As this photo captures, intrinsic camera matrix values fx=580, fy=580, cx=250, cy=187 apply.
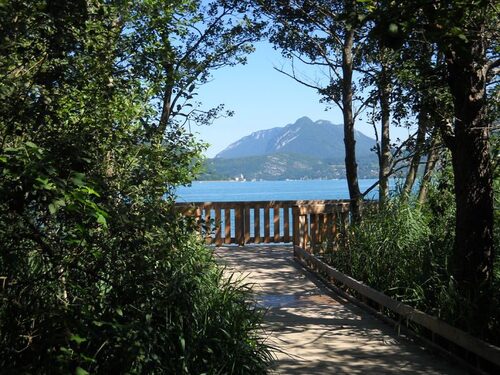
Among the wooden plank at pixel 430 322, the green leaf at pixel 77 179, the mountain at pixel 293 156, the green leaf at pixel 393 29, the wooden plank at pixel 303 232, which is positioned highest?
the mountain at pixel 293 156

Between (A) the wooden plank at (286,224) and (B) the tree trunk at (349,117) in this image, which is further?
(A) the wooden plank at (286,224)

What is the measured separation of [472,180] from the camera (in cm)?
475

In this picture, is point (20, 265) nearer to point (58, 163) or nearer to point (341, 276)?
point (58, 163)

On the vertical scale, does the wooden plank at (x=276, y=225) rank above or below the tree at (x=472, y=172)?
below

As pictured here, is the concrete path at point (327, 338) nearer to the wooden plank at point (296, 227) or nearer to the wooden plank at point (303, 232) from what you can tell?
the wooden plank at point (303, 232)

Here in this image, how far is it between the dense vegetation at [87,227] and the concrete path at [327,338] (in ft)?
1.89

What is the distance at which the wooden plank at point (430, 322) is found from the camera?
12.7ft

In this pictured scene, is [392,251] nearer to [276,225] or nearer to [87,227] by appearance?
[87,227]

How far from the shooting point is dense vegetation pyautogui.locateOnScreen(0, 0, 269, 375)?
274cm

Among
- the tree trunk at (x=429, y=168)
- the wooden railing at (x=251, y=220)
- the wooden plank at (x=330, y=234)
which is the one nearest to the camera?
the tree trunk at (x=429, y=168)

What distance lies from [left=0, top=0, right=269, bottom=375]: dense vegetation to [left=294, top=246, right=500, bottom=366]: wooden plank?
142cm

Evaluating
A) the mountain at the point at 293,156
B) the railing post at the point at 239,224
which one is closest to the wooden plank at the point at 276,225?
the railing post at the point at 239,224

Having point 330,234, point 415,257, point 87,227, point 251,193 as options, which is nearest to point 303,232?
point 330,234

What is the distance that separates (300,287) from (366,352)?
290 centimetres
